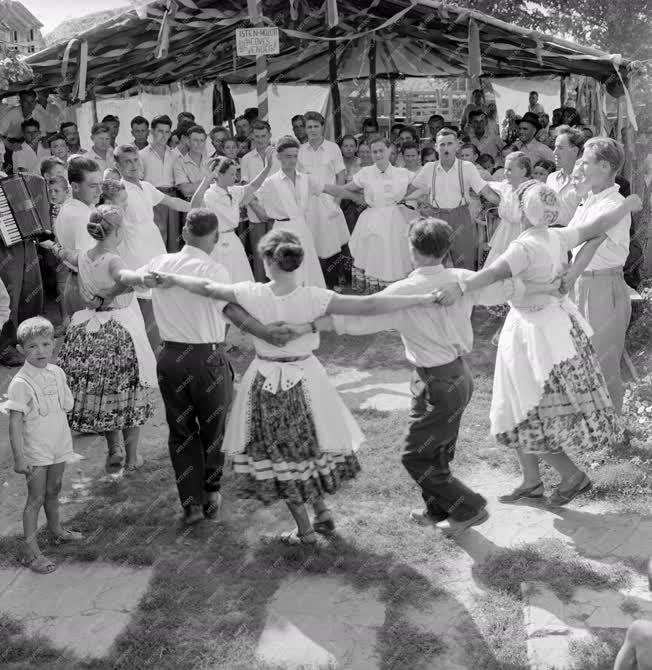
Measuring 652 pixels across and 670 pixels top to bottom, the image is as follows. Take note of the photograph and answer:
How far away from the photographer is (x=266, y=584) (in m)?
3.89

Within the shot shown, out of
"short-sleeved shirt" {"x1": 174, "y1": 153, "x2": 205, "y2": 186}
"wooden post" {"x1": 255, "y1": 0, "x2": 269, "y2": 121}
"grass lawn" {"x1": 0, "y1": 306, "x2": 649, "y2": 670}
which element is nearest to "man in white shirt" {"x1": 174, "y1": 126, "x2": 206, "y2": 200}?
"short-sleeved shirt" {"x1": 174, "y1": 153, "x2": 205, "y2": 186}

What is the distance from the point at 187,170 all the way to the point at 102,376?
5.19 meters

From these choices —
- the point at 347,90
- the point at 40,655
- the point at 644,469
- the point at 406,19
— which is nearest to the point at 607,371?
the point at 644,469

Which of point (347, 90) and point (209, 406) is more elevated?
point (347, 90)

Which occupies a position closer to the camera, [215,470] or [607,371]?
[215,470]

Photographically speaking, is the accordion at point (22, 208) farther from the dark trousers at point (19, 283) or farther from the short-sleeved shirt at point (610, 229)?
the short-sleeved shirt at point (610, 229)

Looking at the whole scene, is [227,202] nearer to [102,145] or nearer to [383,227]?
[383,227]

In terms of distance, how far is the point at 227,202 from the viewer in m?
7.48

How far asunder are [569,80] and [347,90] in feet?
14.8

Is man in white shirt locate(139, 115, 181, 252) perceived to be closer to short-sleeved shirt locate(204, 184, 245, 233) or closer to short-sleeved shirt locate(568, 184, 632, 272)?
short-sleeved shirt locate(204, 184, 245, 233)

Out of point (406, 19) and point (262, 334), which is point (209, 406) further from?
point (406, 19)

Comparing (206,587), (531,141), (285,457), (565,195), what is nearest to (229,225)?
(565,195)

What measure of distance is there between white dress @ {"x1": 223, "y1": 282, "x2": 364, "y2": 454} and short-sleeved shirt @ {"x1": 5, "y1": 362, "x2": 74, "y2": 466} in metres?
0.82

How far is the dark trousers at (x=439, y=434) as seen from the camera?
13.1 ft
